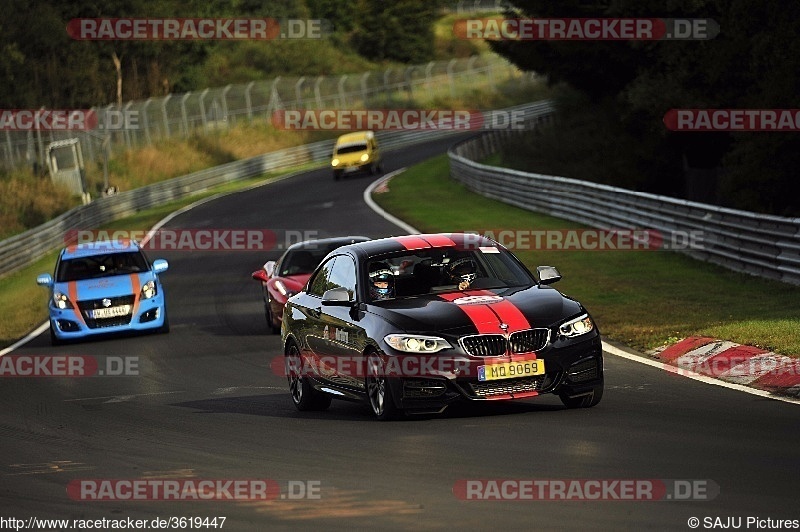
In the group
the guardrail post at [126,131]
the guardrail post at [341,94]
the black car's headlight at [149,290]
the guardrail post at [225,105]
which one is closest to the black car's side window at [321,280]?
the black car's headlight at [149,290]

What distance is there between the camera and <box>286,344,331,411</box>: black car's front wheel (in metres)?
13.2

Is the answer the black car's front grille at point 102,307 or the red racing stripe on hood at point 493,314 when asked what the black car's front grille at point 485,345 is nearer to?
the red racing stripe on hood at point 493,314

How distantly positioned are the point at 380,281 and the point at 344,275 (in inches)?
21.4

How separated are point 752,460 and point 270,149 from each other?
70.8 m

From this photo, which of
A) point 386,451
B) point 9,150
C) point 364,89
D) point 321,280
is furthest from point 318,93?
point 386,451

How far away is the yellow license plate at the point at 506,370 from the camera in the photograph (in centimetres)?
1105

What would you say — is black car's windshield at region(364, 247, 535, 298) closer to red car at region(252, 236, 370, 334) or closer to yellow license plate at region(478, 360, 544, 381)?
yellow license plate at region(478, 360, 544, 381)

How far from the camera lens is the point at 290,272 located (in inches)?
842

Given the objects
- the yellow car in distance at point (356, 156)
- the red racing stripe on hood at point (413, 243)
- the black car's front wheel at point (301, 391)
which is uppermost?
the red racing stripe on hood at point (413, 243)

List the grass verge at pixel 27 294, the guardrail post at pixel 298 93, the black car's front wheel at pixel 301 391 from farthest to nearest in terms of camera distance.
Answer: the guardrail post at pixel 298 93 < the grass verge at pixel 27 294 < the black car's front wheel at pixel 301 391

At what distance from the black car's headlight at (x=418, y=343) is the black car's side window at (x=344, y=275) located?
1171 millimetres

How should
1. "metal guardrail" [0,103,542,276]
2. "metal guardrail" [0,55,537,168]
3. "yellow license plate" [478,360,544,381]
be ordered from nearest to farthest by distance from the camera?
"yellow license plate" [478,360,544,381] → "metal guardrail" [0,103,542,276] → "metal guardrail" [0,55,537,168]

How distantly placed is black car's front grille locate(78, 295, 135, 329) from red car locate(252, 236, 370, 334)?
93.7 inches

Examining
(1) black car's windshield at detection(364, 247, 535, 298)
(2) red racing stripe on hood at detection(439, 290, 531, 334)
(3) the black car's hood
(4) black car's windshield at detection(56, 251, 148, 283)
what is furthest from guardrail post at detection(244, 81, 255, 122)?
(2) red racing stripe on hood at detection(439, 290, 531, 334)
